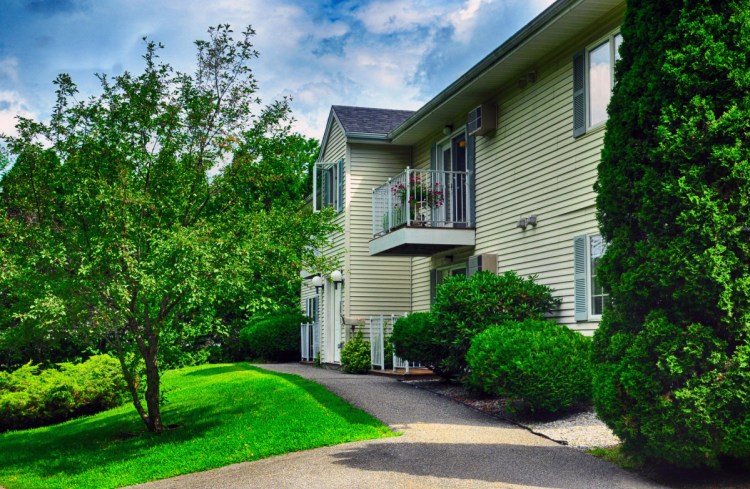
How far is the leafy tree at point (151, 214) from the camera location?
9.76 meters

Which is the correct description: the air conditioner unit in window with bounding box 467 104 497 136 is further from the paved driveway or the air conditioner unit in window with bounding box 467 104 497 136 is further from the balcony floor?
the paved driveway

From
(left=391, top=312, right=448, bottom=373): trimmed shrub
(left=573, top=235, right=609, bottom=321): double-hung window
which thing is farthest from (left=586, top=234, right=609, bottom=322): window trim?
(left=391, top=312, right=448, bottom=373): trimmed shrub

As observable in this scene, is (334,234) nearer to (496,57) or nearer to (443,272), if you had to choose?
(443,272)

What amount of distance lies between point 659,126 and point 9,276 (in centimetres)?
767

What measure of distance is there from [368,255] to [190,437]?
1015 centimetres

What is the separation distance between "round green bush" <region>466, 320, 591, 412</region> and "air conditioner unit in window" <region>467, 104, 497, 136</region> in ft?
19.0

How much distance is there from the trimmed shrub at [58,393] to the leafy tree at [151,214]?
491 cm

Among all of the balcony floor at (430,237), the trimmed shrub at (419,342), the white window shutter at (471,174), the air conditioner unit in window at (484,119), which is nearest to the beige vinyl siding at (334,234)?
the balcony floor at (430,237)

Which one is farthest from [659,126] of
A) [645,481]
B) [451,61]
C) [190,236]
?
[451,61]

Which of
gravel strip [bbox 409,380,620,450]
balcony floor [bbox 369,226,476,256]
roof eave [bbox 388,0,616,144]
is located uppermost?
roof eave [bbox 388,0,616,144]

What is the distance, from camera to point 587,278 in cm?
1202

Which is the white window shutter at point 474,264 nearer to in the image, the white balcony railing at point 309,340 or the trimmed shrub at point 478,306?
the trimmed shrub at point 478,306

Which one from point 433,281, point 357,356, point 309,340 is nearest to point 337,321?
point 309,340

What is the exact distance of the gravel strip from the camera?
865 cm
